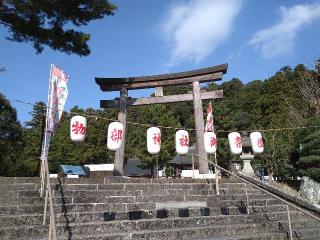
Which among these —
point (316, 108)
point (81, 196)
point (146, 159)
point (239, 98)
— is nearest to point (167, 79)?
point (81, 196)

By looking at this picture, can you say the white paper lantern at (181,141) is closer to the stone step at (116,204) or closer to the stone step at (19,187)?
the stone step at (116,204)

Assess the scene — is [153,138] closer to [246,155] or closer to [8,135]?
[246,155]

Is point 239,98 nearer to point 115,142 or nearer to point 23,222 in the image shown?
point 115,142

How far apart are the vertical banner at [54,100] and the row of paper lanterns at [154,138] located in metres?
2.17

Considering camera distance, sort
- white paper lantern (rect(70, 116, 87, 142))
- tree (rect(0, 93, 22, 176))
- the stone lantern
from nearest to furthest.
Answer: white paper lantern (rect(70, 116, 87, 142)) < the stone lantern < tree (rect(0, 93, 22, 176))

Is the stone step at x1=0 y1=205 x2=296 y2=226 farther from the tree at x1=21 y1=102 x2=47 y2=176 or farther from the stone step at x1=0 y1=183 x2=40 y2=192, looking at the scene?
the tree at x1=21 y1=102 x2=47 y2=176

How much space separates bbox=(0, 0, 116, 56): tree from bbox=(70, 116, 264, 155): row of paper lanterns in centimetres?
281

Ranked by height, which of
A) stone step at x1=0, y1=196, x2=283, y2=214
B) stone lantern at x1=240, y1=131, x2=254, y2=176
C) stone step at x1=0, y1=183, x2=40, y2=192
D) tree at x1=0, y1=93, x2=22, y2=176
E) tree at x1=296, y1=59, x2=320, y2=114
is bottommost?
stone step at x1=0, y1=196, x2=283, y2=214

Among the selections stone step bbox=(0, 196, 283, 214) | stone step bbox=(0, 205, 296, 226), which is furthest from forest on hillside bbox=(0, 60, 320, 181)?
stone step bbox=(0, 205, 296, 226)

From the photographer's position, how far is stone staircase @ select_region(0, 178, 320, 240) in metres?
6.53

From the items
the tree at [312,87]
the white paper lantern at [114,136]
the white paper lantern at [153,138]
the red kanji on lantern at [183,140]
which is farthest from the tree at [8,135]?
the tree at [312,87]

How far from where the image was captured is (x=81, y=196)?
26.8 feet

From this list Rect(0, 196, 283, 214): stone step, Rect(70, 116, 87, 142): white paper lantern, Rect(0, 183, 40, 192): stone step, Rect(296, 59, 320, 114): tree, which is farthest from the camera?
Rect(296, 59, 320, 114): tree

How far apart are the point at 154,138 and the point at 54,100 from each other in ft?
16.2
